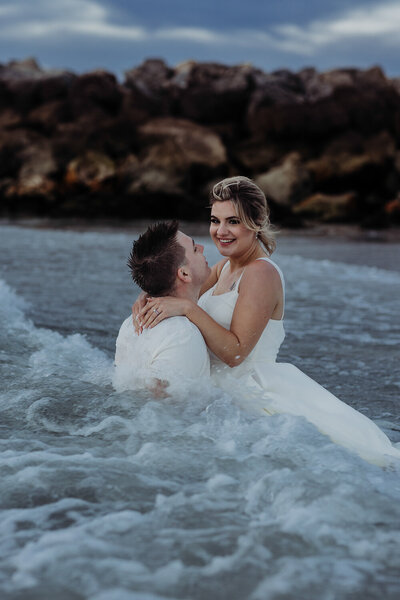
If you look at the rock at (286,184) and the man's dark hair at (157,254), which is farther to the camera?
the rock at (286,184)

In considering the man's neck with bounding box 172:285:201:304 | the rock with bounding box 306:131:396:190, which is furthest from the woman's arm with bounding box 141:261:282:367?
the rock with bounding box 306:131:396:190

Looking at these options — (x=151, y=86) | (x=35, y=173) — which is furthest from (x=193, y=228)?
(x=151, y=86)

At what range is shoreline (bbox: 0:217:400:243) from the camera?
23.4 metres

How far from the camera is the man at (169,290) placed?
4.67 metres

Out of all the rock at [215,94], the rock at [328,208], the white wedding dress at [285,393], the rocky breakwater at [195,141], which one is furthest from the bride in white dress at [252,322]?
the rock at [215,94]

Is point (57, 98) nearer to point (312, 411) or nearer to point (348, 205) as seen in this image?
point (348, 205)

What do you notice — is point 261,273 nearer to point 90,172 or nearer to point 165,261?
point 165,261

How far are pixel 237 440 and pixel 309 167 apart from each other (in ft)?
97.6

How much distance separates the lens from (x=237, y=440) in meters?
4.42

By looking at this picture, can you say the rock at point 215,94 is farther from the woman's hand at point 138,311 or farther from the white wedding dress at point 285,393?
the woman's hand at point 138,311

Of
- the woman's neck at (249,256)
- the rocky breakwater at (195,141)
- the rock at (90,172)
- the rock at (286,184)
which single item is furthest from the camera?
the rock at (90,172)

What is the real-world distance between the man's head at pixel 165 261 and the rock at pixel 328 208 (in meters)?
24.0

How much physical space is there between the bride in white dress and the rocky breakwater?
21697 millimetres

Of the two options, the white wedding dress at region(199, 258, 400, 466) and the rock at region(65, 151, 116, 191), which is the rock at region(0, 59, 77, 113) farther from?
the white wedding dress at region(199, 258, 400, 466)
